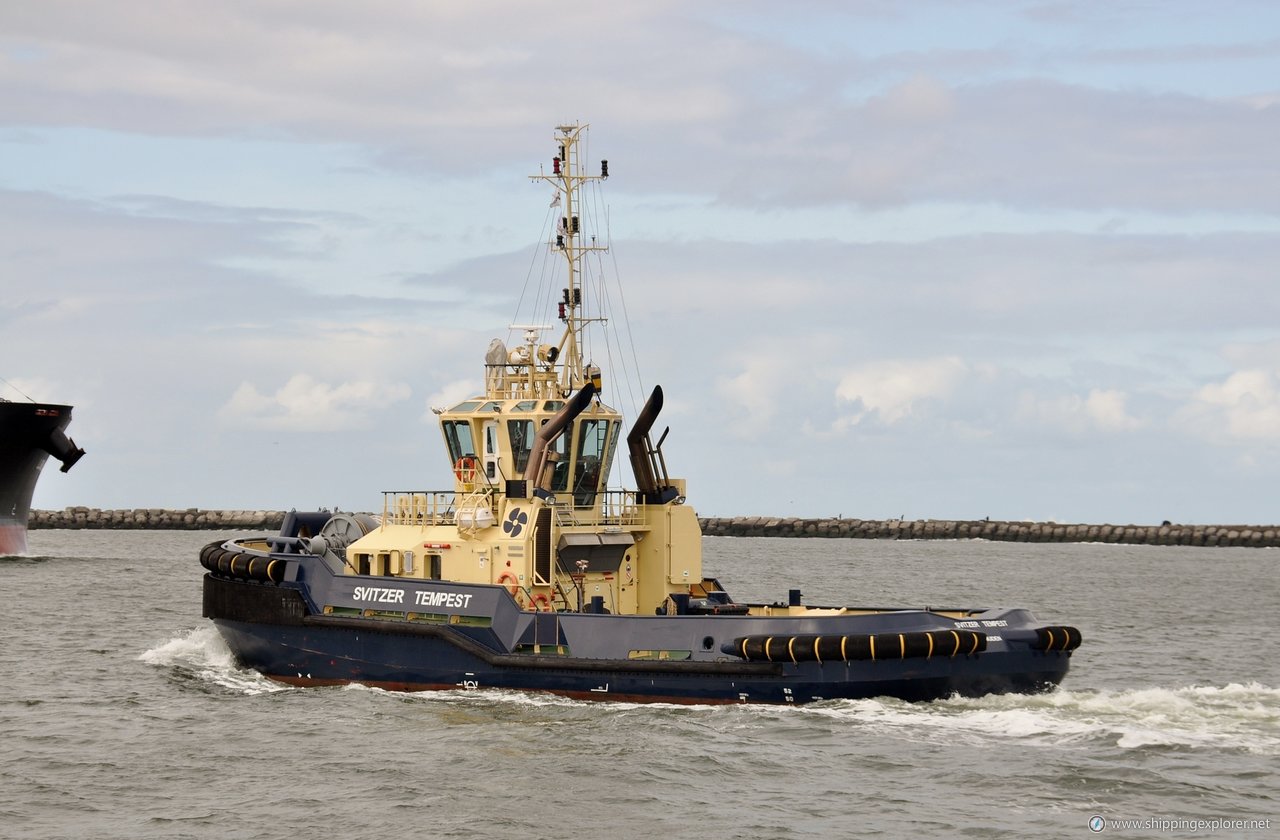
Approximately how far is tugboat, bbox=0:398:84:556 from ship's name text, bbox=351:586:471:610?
3211 cm

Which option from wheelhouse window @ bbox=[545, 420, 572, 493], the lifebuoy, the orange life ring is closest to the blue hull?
the orange life ring

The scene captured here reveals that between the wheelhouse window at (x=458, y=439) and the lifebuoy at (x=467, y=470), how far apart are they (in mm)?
110

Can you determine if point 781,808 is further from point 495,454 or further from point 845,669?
point 495,454

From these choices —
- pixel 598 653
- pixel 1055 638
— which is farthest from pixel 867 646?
pixel 598 653

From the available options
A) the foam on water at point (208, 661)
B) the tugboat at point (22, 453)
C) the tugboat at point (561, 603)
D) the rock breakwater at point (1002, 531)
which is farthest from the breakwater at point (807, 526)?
the tugboat at point (561, 603)

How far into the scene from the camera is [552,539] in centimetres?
1672

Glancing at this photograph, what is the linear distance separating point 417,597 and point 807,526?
66.3m

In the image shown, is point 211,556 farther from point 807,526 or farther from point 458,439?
point 807,526

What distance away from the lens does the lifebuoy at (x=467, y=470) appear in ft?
58.2

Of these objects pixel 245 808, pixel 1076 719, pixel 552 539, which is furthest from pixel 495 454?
pixel 1076 719

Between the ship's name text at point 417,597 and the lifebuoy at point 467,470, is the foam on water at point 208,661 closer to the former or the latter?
the ship's name text at point 417,597

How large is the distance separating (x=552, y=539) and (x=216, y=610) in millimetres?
5000

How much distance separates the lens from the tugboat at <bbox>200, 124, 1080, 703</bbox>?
15078mm

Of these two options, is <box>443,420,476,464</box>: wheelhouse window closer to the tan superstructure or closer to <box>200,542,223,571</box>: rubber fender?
the tan superstructure
